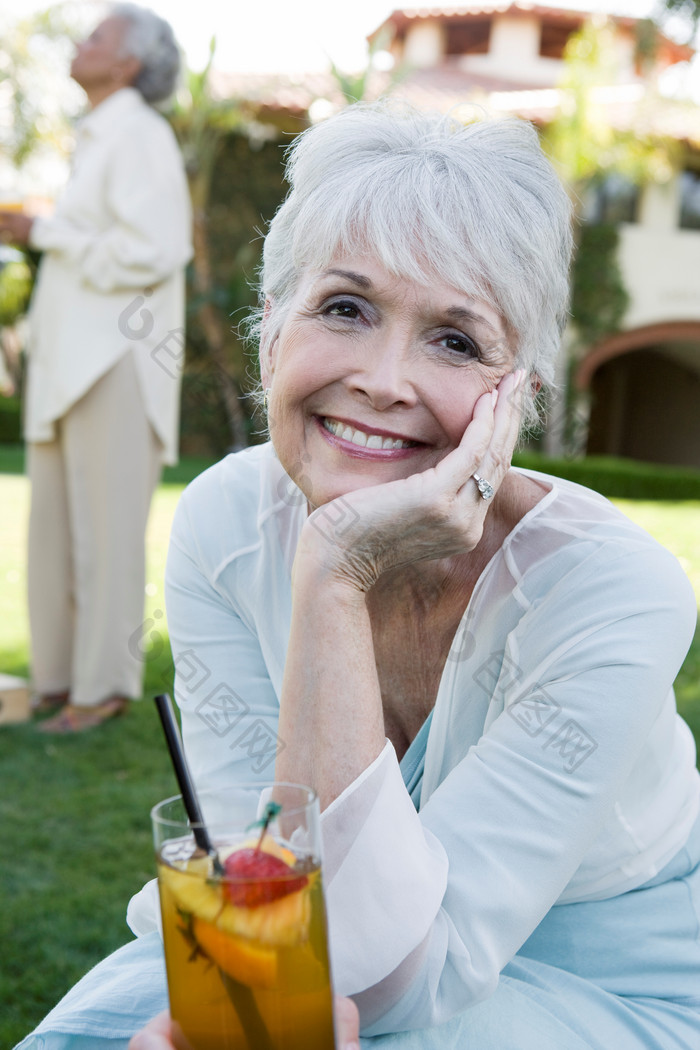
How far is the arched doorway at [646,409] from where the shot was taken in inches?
888

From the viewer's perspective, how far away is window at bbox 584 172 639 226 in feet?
57.2

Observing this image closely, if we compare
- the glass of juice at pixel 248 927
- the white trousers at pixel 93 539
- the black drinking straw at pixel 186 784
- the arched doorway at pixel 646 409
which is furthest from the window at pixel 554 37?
the glass of juice at pixel 248 927

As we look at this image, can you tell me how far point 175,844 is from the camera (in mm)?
981

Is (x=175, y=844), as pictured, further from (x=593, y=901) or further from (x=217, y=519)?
(x=217, y=519)

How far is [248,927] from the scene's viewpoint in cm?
96

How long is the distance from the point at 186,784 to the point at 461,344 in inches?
32.9

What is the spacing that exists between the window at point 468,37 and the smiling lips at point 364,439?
22452 millimetres

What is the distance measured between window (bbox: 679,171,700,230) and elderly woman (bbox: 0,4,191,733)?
1525 cm

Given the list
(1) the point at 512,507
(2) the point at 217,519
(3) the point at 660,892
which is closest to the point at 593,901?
(3) the point at 660,892

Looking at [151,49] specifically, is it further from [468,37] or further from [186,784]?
[468,37]

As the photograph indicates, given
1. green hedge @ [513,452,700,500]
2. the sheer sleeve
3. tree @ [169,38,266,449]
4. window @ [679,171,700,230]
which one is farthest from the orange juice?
window @ [679,171,700,230]

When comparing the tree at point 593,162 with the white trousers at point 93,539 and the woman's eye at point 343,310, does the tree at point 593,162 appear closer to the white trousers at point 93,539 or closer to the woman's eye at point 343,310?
the white trousers at point 93,539

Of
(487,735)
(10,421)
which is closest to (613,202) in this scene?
(10,421)

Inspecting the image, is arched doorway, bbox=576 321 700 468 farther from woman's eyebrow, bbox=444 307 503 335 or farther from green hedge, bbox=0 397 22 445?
woman's eyebrow, bbox=444 307 503 335
